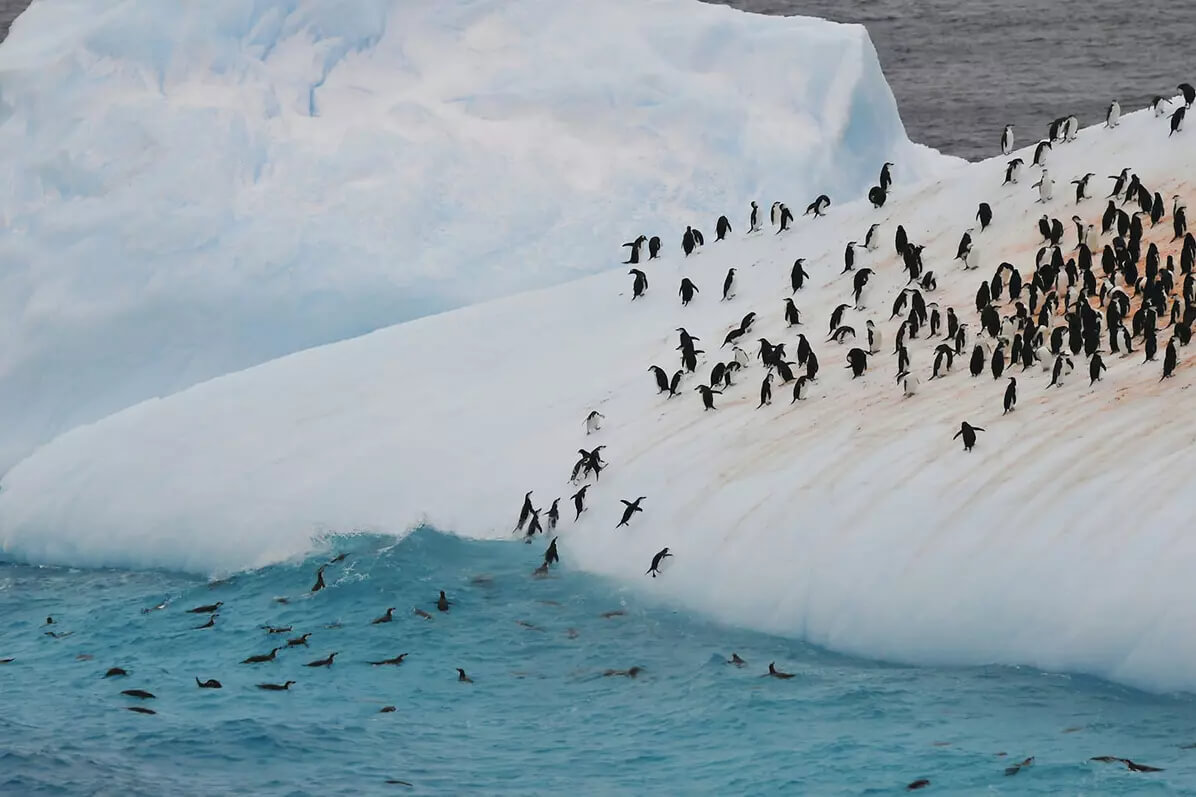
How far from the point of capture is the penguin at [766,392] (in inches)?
721

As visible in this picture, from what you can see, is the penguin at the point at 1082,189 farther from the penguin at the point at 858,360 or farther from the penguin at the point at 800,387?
the penguin at the point at 800,387

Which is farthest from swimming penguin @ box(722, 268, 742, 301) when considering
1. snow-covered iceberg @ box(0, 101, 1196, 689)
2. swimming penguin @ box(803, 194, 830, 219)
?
swimming penguin @ box(803, 194, 830, 219)

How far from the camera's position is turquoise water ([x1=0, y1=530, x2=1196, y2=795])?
12.9 meters

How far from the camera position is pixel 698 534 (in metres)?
16.8

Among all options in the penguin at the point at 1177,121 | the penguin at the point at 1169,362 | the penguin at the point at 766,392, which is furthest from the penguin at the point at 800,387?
the penguin at the point at 1177,121

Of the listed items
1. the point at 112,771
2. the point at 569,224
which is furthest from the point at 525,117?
the point at 112,771

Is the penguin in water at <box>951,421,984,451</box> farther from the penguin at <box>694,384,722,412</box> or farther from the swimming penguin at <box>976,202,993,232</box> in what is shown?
the swimming penguin at <box>976,202,993,232</box>

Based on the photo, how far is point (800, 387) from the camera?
1836 centimetres

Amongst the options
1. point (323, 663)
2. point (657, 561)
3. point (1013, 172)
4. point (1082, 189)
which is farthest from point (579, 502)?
point (1013, 172)

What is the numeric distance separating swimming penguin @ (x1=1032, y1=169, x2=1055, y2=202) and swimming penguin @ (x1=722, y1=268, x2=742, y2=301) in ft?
12.4

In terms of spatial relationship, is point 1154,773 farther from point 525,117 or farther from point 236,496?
point 525,117

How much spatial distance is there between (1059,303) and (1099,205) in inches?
→ 77.9

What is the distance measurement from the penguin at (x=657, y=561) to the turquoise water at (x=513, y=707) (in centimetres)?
29

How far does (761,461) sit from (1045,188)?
5.66 m
